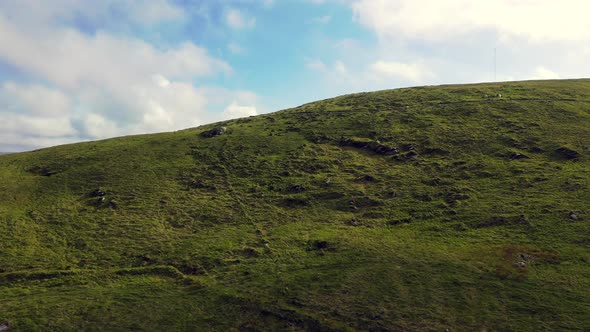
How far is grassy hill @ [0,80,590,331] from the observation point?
36.1m

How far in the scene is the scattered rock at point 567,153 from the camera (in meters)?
62.4

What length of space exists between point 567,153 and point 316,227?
42966 mm

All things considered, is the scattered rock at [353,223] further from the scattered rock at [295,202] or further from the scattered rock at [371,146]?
the scattered rock at [371,146]

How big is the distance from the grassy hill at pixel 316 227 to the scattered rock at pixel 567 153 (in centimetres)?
26

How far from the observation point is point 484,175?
60.3m

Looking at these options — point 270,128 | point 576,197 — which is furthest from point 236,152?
point 576,197

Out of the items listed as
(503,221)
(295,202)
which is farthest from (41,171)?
(503,221)

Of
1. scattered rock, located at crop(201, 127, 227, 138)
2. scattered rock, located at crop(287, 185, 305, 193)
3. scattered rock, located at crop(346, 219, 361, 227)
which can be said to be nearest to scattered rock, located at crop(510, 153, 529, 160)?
scattered rock, located at crop(346, 219, 361, 227)

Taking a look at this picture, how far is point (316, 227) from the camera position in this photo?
51719 millimetres

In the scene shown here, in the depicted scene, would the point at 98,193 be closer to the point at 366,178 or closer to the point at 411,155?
the point at 366,178

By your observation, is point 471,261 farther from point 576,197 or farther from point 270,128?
point 270,128

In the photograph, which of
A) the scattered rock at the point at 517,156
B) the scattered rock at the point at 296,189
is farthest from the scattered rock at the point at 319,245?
the scattered rock at the point at 517,156

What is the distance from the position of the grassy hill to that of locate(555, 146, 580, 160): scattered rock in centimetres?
26

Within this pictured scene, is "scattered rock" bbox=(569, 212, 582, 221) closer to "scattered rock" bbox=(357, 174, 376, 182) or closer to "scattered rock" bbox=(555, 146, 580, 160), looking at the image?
"scattered rock" bbox=(555, 146, 580, 160)
